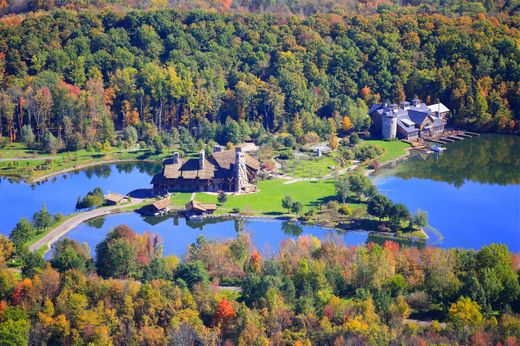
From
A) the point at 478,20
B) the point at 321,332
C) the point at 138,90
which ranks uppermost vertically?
the point at 478,20

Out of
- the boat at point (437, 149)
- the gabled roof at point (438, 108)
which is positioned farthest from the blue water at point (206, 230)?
the gabled roof at point (438, 108)

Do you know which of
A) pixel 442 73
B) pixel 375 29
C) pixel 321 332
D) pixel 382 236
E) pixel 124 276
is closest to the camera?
pixel 321 332

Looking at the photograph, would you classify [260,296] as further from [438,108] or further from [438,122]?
[438,108]

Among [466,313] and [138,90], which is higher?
[138,90]

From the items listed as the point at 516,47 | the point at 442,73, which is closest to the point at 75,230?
the point at 442,73

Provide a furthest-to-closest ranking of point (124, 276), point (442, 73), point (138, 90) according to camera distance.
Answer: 1. point (442, 73)
2. point (138, 90)
3. point (124, 276)

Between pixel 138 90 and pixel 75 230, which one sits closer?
pixel 75 230

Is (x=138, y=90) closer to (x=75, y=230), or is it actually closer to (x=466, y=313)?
(x=75, y=230)

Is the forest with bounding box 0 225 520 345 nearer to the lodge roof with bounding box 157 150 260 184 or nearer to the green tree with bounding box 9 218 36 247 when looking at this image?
the green tree with bounding box 9 218 36 247
